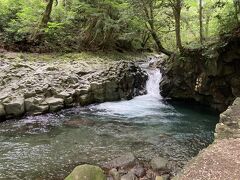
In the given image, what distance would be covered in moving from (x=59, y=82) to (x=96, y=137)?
4.22 meters

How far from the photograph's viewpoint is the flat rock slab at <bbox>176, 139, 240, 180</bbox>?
5055 millimetres

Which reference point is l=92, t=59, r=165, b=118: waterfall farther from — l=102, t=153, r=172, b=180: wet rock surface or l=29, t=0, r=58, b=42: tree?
l=29, t=0, r=58, b=42: tree

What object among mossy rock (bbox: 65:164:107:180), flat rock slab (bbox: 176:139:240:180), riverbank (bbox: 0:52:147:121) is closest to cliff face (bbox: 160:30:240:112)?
riverbank (bbox: 0:52:147:121)

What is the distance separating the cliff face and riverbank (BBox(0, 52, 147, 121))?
6.73 ft

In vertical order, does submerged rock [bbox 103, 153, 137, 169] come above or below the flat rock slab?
below

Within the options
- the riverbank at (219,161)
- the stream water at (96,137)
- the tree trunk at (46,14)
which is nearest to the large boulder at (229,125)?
the riverbank at (219,161)

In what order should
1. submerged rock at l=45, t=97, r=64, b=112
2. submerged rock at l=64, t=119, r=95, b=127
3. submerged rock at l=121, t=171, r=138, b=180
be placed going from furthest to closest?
submerged rock at l=45, t=97, r=64, b=112 < submerged rock at l=64, t=119, r=95, b=127 < submerged rock at l=121, t=171, r=138, b=180

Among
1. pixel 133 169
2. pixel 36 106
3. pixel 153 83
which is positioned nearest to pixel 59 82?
pixel 36 106

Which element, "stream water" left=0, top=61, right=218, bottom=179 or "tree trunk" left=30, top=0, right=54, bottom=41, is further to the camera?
"tree trunk" left=30, top=0, right=54, bottom=41

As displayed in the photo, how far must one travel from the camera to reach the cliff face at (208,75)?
13.0 meters

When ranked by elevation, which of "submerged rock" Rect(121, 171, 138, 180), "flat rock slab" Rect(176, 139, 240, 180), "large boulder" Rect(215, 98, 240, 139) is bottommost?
"submerged rock" Rect(121, 171, 138, 180)

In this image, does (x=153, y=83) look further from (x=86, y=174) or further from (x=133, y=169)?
(x=86, y=174)

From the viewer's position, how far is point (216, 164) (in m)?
5.40

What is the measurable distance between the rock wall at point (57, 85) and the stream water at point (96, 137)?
492 mm
